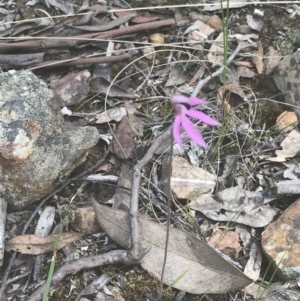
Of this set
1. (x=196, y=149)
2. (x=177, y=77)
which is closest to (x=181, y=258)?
(x=196, y=149)

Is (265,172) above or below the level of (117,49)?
below

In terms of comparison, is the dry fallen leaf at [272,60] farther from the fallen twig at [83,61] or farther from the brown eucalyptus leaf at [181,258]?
the brown eucalyptus leaf at [181,258]

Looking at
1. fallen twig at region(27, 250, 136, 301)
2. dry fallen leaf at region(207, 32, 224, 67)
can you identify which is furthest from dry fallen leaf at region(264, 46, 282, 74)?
fallen twig at region(27, 250, 136, 301)

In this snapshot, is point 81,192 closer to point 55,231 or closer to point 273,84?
point 55,231

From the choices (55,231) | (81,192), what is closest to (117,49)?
(81,192)

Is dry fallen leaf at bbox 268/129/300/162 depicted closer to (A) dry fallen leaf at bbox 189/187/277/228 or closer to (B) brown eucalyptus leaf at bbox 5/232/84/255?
(A) dry fallen leaf at bbox 189/187/277/228

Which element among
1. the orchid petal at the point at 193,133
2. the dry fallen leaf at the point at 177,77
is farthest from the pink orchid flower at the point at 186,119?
the dry fallen leaf at the point at 177,77
